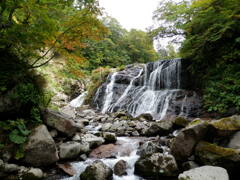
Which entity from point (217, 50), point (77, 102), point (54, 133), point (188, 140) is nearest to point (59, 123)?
point (54, 133)

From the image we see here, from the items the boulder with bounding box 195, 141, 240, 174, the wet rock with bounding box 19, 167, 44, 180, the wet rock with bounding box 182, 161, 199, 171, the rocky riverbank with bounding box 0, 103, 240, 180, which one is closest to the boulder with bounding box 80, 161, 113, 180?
the rocky riverbank with bounding box 0, 103, 240, 180

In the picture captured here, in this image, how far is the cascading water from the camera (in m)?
9.31

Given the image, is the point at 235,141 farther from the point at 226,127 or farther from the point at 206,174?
the point at 206,174

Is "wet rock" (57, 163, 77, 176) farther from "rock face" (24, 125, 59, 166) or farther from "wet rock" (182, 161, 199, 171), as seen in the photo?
"wet rock" (182, 161, 199, 171)

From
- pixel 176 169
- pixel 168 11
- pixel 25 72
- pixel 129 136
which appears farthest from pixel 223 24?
pixel 25 72

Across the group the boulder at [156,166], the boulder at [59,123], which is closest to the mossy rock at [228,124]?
the boulder at [156,166]

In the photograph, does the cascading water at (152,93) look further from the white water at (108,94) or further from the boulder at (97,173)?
the boulder at (97,173)

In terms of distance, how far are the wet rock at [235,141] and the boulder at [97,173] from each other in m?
2.68

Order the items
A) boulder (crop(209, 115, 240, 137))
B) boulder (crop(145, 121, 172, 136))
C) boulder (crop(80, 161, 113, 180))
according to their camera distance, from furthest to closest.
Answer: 1. boulder (crop(145, 121, 172, 136))
2. boulder (crop(209, 115, 240, 137))
3. boulder (crop(80, 161, 113, 180))

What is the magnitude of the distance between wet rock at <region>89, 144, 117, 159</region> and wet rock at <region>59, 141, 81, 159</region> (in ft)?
1.47

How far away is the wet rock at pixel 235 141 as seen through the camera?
335 cm

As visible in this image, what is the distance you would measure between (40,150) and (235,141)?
14.1 feet

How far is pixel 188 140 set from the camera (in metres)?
3.72

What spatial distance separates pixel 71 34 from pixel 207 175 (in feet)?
14.0
